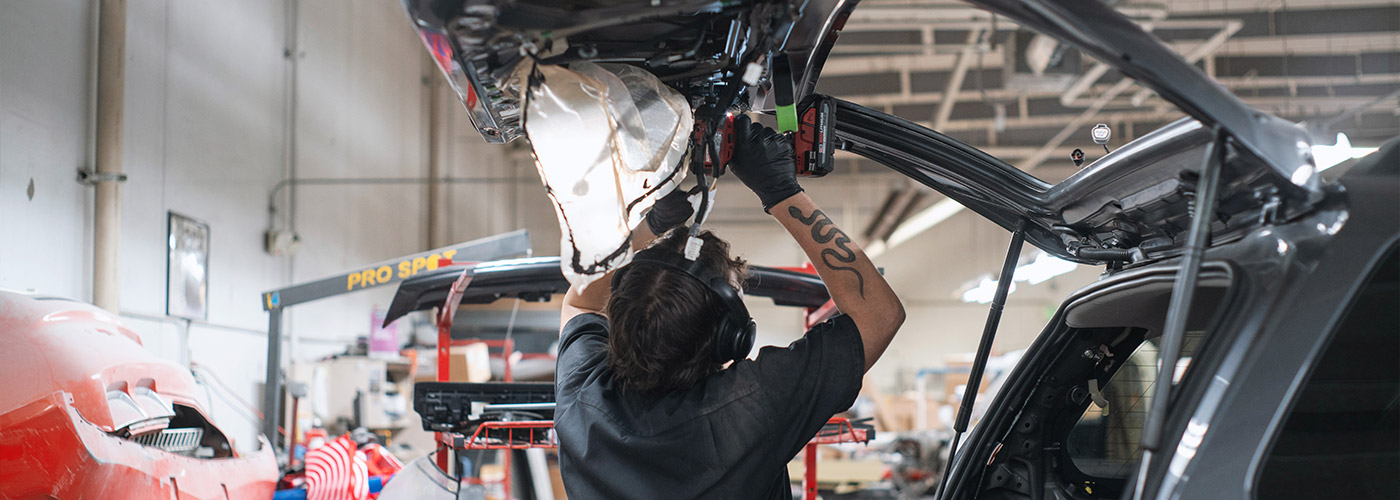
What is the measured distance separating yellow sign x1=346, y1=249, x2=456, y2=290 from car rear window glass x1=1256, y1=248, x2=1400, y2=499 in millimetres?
4082

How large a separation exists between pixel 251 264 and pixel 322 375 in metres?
1.07

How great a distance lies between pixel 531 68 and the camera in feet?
5.36

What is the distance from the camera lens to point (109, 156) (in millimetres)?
5301

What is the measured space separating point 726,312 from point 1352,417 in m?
0.99

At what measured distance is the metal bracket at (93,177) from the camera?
17.0 ft

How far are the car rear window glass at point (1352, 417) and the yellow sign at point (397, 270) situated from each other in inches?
161

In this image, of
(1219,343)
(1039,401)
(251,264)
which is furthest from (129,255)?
(1219,343)

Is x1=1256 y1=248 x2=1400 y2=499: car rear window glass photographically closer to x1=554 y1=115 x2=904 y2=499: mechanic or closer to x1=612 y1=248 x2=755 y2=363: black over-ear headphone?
x1=554 y1=115 x2=904 y2=499: mechanic

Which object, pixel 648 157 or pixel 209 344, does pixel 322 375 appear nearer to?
pixel 209 344

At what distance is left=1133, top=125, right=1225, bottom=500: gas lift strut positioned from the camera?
133 centimetres

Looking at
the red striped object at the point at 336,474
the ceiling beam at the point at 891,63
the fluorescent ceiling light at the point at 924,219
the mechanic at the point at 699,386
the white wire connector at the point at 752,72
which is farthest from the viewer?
the fluorescent ceiling light at the point at 924,219

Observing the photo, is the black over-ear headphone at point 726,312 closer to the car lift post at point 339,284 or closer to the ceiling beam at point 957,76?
the car lift post at point 339,284

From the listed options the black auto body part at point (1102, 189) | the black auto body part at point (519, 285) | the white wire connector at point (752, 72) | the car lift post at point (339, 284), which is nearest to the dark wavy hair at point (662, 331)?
the white wire connector at point (752, 72)

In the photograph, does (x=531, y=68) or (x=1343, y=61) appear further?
(x=1343, y=61)
